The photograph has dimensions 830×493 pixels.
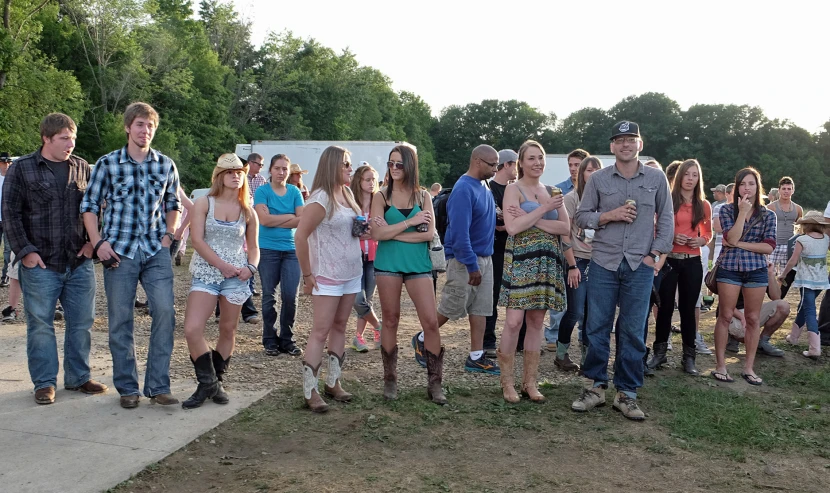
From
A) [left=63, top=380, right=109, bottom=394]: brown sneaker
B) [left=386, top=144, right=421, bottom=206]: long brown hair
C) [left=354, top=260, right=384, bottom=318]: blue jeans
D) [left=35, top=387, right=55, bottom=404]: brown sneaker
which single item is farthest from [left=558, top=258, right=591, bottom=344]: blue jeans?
[left=35, top=387, right=55, bottom=404]: brown sneaker

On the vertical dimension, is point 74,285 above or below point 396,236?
below

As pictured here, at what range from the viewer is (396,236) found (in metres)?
5.06

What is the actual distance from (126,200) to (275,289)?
2233mm

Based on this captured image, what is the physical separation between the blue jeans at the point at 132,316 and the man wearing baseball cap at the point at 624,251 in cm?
307

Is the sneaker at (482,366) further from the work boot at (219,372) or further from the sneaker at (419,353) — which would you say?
the work boot at (219,372)

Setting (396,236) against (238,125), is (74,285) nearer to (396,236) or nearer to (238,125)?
(396,236)

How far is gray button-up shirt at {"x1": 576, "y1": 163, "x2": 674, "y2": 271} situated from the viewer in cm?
507

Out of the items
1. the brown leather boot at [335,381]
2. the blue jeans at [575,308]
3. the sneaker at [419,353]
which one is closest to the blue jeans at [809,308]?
the blue jeans at [575,308]

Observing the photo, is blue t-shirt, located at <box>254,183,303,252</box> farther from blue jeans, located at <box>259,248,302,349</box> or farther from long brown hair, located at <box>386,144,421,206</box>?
long brown hair, located at <box>386,144,421,206</box>

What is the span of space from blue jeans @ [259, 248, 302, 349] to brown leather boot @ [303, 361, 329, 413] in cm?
186

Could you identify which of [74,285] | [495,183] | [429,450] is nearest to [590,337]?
[429,450]

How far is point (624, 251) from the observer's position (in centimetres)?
507

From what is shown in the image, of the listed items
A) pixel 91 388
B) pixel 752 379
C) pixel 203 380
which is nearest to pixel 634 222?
pixel 752 379

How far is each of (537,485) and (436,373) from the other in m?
1.67
